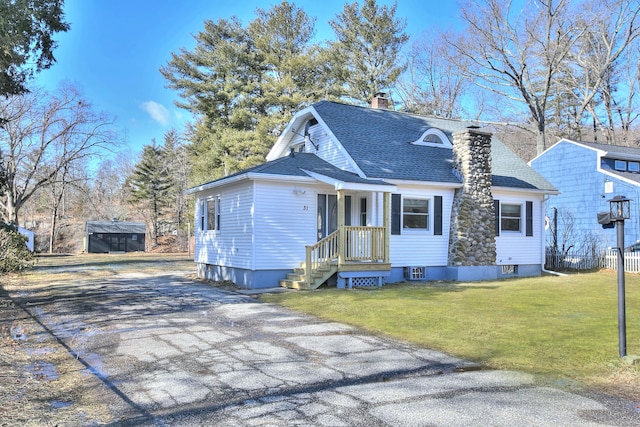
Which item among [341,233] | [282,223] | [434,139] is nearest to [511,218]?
[434,139]

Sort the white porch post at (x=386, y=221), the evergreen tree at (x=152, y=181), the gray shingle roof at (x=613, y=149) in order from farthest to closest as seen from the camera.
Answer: the evergreen tree at (x=152, y=181) → the gray shingle roof at (x=613, y=149) → the white porch post at (x=386, y=221)

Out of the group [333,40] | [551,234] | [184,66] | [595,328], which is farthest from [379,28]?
[595,328]

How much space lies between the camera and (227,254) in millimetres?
15250

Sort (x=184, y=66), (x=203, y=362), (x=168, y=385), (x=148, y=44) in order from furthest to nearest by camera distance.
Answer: (x=184, y=66)
(x=148, y=44)
(x=203, y=362)
(x=168, y=385)

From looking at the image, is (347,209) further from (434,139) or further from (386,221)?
(434,139)

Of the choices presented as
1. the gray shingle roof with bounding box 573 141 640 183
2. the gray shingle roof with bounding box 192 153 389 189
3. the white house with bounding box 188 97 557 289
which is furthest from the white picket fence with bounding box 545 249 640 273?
the gray shingle roof with bounding box 192 153 389 189

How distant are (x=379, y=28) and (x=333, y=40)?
3.26 m

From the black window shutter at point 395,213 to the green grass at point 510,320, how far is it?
172 centimetres

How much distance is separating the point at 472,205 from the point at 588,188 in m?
9.65

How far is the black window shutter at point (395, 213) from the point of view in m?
14.8

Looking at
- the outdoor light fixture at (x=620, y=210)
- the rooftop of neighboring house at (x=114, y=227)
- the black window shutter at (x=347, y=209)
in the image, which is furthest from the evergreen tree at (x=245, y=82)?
the outdoor light fixture at (x=620, y=210)

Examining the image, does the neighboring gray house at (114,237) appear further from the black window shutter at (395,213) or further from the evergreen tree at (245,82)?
the black window shutter at (395,213)

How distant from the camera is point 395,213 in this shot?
48.8ft

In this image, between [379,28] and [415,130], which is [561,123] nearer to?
[379,28]
